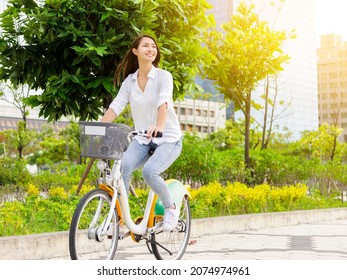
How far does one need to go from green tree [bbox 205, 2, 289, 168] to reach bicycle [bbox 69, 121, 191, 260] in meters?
11.0

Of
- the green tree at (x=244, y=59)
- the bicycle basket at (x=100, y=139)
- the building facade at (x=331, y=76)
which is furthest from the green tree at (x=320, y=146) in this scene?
the building facade at (x=331, y=76)

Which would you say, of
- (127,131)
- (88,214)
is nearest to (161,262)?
(88,214)

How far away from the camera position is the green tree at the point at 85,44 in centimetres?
932

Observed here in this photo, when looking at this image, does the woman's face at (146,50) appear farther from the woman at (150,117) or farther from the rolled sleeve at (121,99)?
the rolled sleeve at (121,99)

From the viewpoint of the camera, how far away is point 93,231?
16.5ft

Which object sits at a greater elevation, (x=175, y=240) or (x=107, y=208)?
(x=107, y=208)

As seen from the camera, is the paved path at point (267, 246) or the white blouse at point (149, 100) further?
the paved path at point (267, 246)

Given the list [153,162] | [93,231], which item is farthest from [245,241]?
[93,231]

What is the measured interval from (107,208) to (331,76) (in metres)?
184

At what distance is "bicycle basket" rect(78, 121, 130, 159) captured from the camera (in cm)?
490

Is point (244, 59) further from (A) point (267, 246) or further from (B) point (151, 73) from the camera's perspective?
(B) point (151, 73)

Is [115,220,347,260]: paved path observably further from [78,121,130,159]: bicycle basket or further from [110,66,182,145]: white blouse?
[78,121,130,159]: bicycle basket

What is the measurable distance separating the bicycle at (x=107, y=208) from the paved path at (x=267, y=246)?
41.8 inches

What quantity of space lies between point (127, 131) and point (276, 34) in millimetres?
12936
